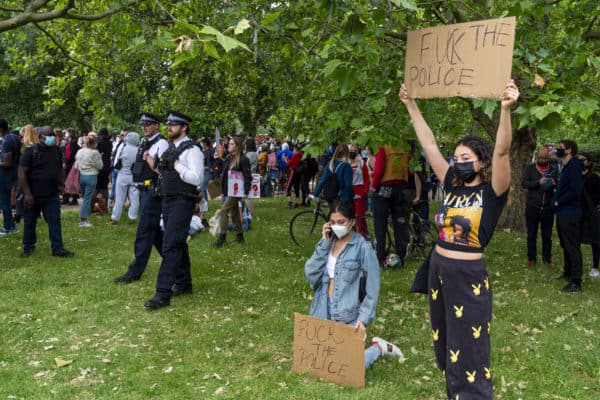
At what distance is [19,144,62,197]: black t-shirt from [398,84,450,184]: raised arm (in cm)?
→ 667

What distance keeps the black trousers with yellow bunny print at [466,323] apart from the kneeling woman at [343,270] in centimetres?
112

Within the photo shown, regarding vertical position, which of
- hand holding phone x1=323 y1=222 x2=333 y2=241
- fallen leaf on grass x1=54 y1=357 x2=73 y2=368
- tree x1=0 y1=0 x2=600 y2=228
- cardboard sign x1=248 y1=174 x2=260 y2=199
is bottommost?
fallen leaf on grass x1=54 y1=357 x2=73 y2=368

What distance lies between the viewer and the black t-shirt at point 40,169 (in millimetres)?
8867

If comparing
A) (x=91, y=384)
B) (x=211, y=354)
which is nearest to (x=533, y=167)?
(x=211, y=354)

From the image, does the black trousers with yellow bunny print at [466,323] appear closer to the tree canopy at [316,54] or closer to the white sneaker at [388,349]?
the tree canopy at [316,54]

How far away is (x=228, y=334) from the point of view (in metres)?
5.87

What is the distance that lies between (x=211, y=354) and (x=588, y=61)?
4.27 m

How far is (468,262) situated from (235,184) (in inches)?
277

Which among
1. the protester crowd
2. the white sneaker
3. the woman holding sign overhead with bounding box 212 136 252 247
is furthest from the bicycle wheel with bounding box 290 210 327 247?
the white sneaker

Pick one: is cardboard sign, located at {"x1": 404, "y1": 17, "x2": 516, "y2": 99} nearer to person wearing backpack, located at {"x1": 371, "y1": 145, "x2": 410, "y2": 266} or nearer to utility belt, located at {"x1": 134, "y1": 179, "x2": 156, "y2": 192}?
utility belt, located at {"x1": 134, "y1": 179, "x2": 156, "y2": 192}

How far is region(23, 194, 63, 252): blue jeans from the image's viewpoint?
909 centimetres

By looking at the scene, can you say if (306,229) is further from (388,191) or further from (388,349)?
(388,349)

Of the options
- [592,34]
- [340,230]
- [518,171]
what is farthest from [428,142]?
[518,171]

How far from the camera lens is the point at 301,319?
470 centimetres
